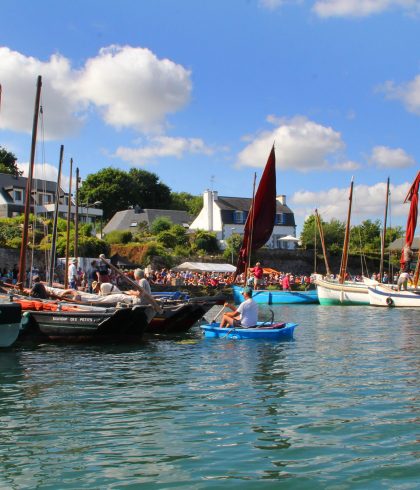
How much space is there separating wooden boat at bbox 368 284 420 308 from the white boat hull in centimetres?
135

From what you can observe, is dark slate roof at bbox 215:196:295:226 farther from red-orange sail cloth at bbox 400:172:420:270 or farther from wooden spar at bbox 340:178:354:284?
red-orange sail cloth at bbox 400:172:420:270

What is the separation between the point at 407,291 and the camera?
39875 millimetres

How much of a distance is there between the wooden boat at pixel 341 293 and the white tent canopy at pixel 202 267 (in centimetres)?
1639

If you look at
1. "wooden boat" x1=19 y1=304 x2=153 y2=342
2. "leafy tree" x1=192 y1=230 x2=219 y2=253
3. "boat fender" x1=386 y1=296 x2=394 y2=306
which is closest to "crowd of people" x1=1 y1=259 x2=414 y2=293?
"boat fender" x1=386 y1=296 x2=394 y2=306

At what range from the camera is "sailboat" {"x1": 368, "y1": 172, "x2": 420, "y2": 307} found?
39312mm

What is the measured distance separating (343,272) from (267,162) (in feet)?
54.0

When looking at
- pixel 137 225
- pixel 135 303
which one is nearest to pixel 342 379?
pixel 135 303

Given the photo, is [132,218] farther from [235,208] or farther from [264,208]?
[264,208]

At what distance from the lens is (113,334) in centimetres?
1970

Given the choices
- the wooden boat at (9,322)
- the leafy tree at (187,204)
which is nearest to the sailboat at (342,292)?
the wooden boat at (9,322)

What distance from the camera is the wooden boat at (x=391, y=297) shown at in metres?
39.1

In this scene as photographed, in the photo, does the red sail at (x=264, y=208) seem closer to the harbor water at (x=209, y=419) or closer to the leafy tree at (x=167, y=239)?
the harbor water at (x=209, y=419)

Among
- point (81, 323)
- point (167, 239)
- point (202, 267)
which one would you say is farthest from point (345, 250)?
point (81, 323)

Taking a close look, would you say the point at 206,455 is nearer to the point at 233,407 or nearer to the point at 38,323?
the point at 233,407
